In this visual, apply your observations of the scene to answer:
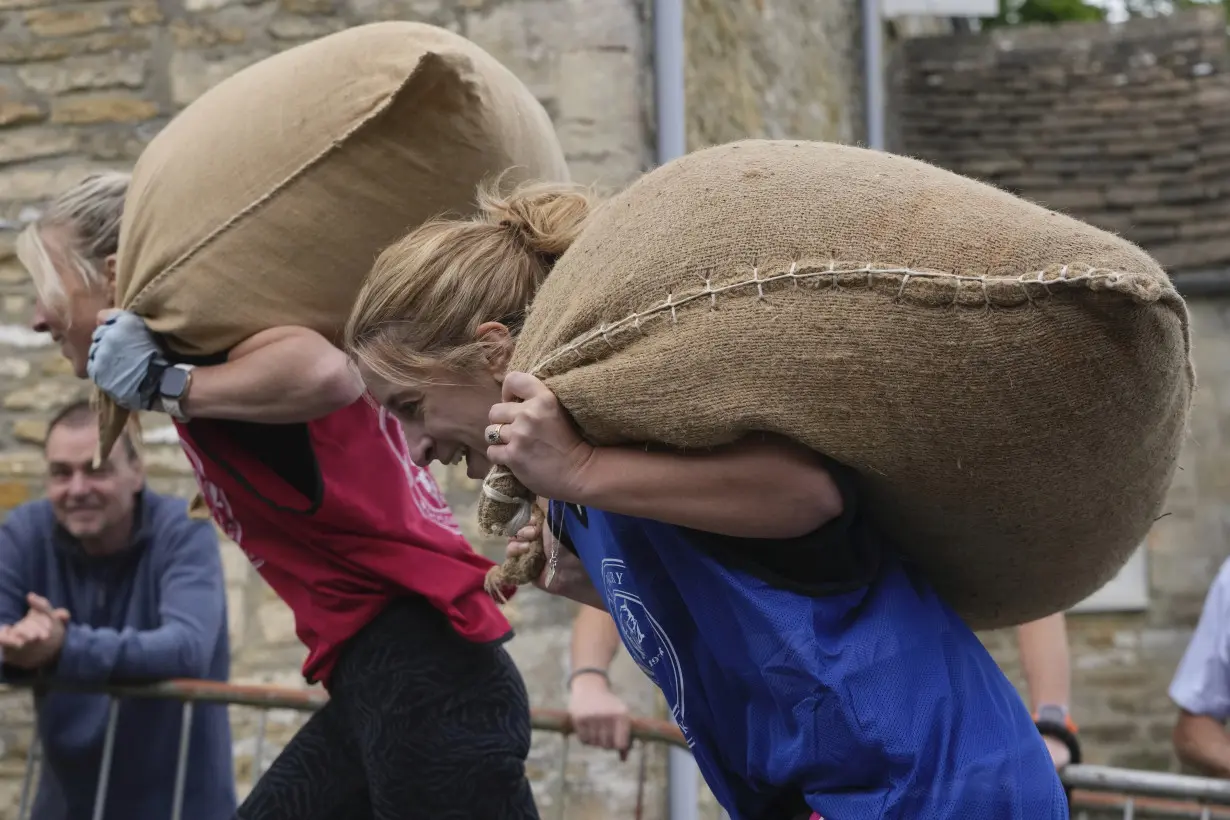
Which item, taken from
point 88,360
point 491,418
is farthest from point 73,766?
point 491,418

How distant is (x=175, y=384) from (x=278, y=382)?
0.20 metres

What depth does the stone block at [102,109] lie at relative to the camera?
514cm

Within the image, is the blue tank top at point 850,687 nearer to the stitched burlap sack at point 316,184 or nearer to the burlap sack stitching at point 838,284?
the burlap sack stitching at point 838,284

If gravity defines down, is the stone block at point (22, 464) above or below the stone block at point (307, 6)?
below

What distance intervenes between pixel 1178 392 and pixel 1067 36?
919 cm

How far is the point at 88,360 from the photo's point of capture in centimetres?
253

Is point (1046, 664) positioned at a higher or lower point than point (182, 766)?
higher

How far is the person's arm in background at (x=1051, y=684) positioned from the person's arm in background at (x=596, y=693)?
898 millimetres

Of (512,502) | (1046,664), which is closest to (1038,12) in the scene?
(1046,664)

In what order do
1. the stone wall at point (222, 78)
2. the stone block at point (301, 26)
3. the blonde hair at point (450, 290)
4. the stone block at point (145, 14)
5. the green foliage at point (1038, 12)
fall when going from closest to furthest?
the blonde hair at point (450, 290) → the stone wall at point (222, 78) → the stone block at point (301, 26) → the stone block at point (145, 14) → the green foliage at point (1038, 12)

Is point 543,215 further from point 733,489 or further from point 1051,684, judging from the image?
point 1051,684


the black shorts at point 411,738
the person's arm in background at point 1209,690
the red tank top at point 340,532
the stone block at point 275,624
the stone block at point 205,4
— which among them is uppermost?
the stone block at point 205,4

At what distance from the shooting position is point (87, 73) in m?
5.19

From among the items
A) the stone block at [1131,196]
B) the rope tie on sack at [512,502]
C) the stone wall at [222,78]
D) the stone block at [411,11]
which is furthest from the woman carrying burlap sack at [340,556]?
the stone block at [1131,196]
